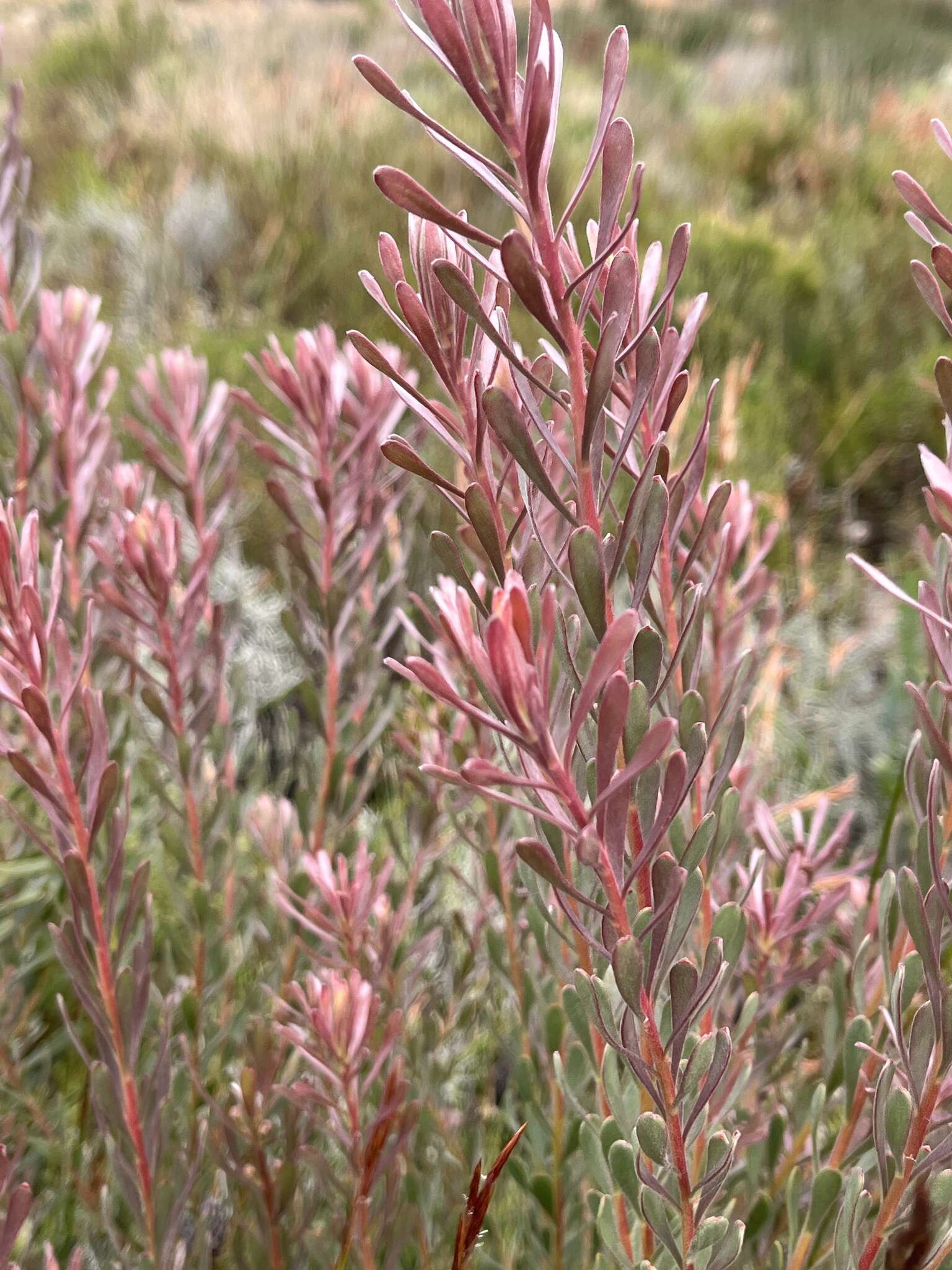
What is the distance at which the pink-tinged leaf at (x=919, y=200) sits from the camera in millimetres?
410

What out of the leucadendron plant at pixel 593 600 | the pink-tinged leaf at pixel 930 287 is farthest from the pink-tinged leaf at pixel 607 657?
the pink-tinged leaf at pixel 930 287

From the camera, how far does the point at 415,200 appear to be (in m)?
0.35

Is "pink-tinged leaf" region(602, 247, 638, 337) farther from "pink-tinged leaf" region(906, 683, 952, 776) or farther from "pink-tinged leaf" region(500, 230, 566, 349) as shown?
"pink-tinged leaf" region(906, 683, 952, 776)

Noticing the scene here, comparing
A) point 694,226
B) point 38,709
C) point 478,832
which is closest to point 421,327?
point 38,709

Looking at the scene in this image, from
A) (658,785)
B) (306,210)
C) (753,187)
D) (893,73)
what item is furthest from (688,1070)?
(893,73)

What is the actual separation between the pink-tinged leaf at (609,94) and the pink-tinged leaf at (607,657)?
148 mm

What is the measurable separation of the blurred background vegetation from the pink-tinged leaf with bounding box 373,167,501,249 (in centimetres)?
109

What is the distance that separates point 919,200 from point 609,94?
0.14 m

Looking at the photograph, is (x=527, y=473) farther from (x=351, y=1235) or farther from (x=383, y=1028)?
(x=383, y=1028)

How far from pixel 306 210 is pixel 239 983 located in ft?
14.8

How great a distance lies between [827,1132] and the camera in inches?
25.4

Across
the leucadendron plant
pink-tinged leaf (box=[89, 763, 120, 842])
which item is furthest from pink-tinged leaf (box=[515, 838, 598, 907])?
pink-tinged leaf (box=[89, 763, 120, 842])

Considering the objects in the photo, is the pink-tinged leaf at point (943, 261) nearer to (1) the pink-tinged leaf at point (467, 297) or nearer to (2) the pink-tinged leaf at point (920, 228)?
(2) the pink-tinged leaf at point (920, 228)

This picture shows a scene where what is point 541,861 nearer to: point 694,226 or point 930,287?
point 930,287
